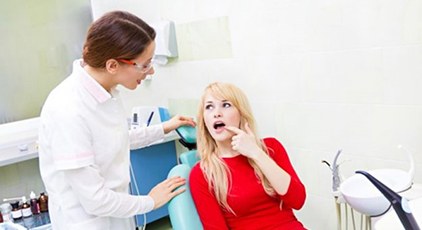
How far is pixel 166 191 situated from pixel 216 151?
297 millimetres

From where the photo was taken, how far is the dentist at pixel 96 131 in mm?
1350

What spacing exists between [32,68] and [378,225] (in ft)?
8.94

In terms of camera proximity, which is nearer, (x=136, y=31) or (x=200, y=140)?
(x=136, y=31)

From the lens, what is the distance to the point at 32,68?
3088mm

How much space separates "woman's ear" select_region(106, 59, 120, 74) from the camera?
54.4 inches

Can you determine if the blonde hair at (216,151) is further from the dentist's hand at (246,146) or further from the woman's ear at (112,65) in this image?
the woman's ear at (112,65)

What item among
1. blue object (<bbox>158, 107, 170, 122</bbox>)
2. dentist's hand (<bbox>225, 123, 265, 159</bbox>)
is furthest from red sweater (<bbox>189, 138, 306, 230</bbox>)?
blue object (<bbox>158, 107, 170, 122</bbox>)

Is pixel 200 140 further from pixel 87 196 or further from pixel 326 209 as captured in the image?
pixel 326 209

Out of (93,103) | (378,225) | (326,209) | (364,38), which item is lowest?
(326,209)

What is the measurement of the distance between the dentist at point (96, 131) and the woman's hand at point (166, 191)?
0.24 ft

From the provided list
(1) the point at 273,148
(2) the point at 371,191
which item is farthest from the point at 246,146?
(2) the point at 371,191

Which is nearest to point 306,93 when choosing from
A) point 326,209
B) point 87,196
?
point 326,209

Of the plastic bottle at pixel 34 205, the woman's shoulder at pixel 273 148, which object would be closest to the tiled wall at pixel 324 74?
the woman's shoulder at pixel 273 148

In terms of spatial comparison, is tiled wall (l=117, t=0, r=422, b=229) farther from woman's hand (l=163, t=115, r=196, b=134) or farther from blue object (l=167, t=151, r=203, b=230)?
blue object (l=167, t=151, r=203, b=230)
